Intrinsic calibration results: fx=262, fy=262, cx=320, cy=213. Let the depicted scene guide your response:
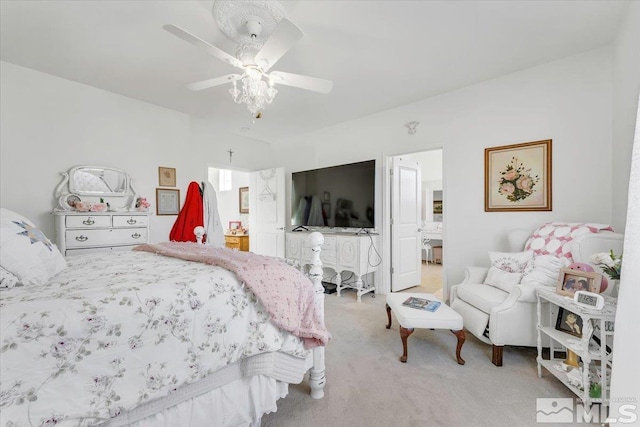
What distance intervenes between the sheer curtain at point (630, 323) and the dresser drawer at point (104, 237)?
387 cm

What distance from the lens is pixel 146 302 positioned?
3.28 feet

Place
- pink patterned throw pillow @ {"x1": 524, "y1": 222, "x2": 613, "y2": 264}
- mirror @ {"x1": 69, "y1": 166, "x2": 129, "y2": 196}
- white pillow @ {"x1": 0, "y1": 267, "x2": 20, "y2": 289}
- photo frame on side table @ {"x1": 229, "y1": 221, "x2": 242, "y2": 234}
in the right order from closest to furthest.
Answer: white pillow @ {"x1": 0, "y1": 267, "x2": 20, "y2": 289}
pink patterned throw pillow @ {"x1": 524, "y1": 222, "x2": 613, "y2": 264}
mirror @ {"x1": 69, "y1": 166, "x2": 129, "y2": 196}
photo frame on side table @ {"x1": 229, "y1": 221, "x2": 242, "y2": 234}

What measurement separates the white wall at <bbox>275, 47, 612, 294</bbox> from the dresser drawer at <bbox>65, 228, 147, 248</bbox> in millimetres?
3073

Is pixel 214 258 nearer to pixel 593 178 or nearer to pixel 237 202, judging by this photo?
pixel 593 178

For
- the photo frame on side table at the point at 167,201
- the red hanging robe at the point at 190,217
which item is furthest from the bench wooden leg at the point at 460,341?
the photo frame on side table at the point at 167,201

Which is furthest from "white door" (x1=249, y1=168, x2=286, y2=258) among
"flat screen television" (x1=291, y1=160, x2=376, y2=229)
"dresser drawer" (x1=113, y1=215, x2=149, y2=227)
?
"dresser drawer" (x1=113, y1=215, x2=149, y2=227)

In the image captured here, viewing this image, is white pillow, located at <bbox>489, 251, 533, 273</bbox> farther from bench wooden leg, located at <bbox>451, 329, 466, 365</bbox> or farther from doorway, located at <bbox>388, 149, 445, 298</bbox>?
doorway, located at <bbox>388, 149, 445, 298</bbox>

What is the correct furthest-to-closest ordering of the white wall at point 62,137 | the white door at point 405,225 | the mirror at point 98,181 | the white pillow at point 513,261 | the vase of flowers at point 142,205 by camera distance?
the white door at point 405,225 → the vase of flowers at point 142,205 → the mirror at point 98,181 → the white wall at point 62,137 → the white pillow at point 513,261

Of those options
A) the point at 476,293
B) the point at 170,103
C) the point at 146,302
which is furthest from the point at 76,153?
the point at 476,293

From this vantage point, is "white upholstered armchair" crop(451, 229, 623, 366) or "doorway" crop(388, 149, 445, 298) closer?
"white upholstered armchair" crop(451, 229, 623, 366)

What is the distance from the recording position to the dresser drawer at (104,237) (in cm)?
263

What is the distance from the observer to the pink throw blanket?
1.28m

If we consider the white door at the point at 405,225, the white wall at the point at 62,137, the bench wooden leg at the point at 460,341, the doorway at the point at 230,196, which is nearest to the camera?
the bench wooden leg at the point at 460,341

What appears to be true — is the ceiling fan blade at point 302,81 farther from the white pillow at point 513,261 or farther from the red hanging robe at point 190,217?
the white pillow at point 513,261
